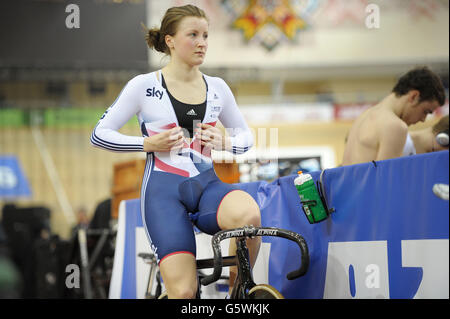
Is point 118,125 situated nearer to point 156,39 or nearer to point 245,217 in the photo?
point 156,39

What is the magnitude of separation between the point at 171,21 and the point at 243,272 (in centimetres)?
124

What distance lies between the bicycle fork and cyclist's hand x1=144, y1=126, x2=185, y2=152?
528 mm

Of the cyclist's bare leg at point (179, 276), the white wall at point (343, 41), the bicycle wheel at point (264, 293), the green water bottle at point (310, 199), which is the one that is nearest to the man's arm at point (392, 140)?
the green water bottle at point (310, 199)

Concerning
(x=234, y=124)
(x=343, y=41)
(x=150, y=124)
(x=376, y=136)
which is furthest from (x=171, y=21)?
(x=343, y=41)

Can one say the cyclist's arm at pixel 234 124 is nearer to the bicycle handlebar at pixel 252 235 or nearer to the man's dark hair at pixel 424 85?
the bicycle handlebar at pixel 252 235

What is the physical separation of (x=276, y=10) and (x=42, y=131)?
8.42 meters

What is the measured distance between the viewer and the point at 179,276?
2.30m

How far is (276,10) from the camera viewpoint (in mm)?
16562

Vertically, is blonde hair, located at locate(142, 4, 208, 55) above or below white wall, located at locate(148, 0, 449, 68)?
below

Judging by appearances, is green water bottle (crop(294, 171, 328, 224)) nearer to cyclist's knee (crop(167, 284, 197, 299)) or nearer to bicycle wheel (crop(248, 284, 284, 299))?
bicycle wheel (crop(248, 284, 284, 299))

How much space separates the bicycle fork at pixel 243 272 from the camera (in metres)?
2.30

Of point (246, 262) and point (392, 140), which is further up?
point (392, 140)

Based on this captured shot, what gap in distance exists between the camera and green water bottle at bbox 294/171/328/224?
275 centimetres

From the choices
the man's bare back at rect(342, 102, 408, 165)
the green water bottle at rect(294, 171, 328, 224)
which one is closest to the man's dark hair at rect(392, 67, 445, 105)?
the man's bare back at rect(342, 102, 408, 165)
